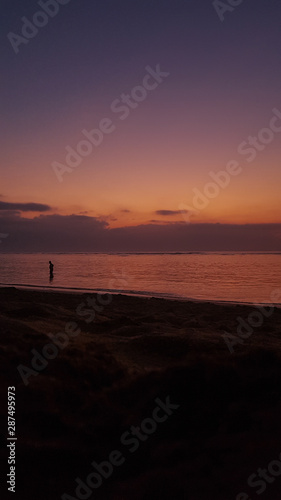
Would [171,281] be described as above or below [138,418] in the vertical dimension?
above

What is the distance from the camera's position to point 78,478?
3.25m

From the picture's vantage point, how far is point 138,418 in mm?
4062

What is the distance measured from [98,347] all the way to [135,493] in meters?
2.57

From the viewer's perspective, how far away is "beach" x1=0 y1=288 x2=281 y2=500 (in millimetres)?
3180

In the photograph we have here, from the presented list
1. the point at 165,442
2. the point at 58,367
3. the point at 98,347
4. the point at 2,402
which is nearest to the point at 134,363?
the point at 98,347

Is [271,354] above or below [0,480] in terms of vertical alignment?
above

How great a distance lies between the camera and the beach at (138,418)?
3.18 m

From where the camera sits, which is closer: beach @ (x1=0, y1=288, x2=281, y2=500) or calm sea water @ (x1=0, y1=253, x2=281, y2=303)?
beach @ (x1=0, y1=288, x2=281, y2=500)

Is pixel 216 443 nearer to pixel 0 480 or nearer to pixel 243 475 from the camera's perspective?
pixel 243 475

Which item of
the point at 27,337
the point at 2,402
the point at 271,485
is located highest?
the point at 27,337

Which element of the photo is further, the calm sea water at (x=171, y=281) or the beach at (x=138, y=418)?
the calm sea water at (x=171, y=281)

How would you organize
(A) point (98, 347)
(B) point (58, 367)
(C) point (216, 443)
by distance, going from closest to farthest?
1. (C) point (216, 443)
2. (B) point (58, 367)
3. (A) point (98, 347)

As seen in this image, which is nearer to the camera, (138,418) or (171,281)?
(138,418)

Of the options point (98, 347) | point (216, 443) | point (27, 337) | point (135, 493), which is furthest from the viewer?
point (98, 347)
